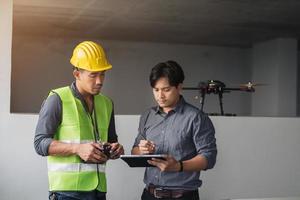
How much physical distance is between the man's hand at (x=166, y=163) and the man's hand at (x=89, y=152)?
240 mm

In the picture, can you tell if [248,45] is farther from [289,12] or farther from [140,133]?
[140,133]

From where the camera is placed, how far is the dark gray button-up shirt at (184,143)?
2.33 meters

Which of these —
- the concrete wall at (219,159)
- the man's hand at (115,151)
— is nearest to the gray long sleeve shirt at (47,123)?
the man's hand at (115,151)

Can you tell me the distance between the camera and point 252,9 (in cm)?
747

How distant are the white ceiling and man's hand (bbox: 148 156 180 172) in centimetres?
492

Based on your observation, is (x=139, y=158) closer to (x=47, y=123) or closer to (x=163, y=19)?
(x=47, y=123)

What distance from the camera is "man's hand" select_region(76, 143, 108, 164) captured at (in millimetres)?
2090

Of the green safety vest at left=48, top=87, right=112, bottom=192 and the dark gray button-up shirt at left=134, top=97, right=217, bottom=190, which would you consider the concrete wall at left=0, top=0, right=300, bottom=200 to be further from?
the green safety vest at left=48, top=87, right=112, bottom=192


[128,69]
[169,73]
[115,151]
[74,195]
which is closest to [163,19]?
[128,69]

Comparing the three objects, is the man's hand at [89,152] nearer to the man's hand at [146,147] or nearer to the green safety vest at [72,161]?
the green safety vest at [72,161]

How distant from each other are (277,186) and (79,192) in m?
3.10

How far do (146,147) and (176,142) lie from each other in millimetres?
143

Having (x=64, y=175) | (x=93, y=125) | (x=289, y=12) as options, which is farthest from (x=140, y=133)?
(x=289, y=12)

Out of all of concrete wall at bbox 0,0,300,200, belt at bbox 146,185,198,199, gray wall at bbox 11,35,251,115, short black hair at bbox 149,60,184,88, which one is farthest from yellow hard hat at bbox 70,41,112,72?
gray wall at bbox 11,35,251,115
